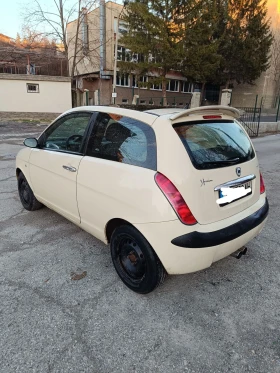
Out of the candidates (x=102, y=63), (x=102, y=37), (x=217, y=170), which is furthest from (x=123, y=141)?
(x=102, y=37)

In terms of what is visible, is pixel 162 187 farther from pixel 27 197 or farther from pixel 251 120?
pixel 251 120

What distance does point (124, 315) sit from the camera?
7.04ft

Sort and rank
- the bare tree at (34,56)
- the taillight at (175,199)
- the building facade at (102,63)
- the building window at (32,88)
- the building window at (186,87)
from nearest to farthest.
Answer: the taillight at (175,199), the building window at (32,88), the bare tree at (34,56), the building facade at (102,63), the building window at (186,87)

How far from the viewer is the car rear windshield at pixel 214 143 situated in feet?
7.07

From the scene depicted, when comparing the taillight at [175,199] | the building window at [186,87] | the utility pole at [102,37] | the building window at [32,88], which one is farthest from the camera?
the building window at [186,87]

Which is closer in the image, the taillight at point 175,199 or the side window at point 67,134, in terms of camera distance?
the taillight at point 175,199

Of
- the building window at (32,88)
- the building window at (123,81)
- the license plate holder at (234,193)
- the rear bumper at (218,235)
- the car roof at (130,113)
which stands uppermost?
the building window at (123,81)

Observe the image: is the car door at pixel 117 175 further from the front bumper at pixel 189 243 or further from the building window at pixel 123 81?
the building window at pixel 123 81

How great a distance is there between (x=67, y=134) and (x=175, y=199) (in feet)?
5.97

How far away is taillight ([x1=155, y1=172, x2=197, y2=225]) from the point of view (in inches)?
78.2

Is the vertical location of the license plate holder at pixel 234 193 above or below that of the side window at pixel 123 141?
below

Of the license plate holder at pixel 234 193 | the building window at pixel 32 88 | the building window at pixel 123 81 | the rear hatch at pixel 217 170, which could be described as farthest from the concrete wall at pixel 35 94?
the license plate holder at pixel 234 193

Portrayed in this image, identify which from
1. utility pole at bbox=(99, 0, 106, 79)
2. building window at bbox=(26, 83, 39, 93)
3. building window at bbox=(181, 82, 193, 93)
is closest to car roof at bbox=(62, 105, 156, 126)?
building window at bbox=(26, 83, 39, 93)

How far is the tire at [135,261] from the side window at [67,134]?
3.45 feet
